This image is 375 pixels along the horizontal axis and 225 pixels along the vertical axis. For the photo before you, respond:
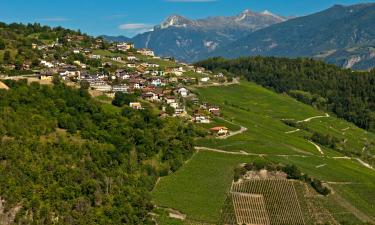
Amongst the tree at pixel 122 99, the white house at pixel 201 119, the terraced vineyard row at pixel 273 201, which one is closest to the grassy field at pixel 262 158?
the terraced vineyard row at pixel 273 201

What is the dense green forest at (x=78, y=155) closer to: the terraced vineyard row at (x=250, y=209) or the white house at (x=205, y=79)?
the terraced vineyard row at (x=250, y=209)

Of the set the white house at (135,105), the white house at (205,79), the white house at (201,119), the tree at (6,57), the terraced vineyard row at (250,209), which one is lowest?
the terraced vineyard row at (250,209)

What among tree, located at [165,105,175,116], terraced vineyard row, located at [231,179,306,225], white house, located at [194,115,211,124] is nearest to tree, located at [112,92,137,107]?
tree, located at [165,105,175,116]

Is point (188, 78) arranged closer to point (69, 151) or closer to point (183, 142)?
point (183, 142)

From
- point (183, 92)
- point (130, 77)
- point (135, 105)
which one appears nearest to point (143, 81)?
point (130, 77)

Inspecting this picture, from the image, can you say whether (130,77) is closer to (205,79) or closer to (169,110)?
(205,79)

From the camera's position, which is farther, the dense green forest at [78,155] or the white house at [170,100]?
the white house at [170,100]

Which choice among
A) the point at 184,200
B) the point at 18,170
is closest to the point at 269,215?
the point at 184,200
